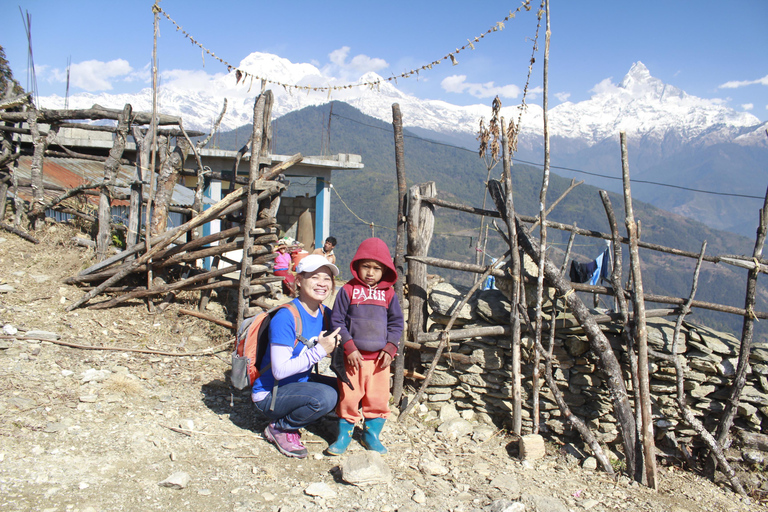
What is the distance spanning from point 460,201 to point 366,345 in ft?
359

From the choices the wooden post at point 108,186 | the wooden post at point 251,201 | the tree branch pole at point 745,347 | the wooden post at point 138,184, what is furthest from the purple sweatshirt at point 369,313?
the wooden post at point 108,186

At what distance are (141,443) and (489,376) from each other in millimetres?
2961

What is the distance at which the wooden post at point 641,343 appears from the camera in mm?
3674

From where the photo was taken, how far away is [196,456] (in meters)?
3.32

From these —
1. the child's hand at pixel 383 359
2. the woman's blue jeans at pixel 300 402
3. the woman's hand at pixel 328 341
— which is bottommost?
the woman's blue jeans at pixel 300 402

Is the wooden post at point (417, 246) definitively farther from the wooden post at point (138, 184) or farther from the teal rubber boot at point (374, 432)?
the wooden post at point (138, 184)

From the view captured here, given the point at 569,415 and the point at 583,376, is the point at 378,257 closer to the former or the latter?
the point at 569,415

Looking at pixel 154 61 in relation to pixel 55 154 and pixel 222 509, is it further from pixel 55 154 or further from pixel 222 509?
pixel 222 509

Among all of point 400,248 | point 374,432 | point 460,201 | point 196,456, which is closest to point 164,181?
point 400,248

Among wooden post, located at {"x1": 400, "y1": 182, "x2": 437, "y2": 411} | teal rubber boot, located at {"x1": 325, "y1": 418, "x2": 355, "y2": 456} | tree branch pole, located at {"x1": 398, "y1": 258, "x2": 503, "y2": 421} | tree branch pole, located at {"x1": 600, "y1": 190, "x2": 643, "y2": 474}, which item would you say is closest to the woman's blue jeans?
teal rubber boot, located at {"x1": 325, "y1": 418, "x2": 355, "y2": 456}

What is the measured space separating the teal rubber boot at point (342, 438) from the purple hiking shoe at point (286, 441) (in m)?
0.21

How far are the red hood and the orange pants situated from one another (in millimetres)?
627

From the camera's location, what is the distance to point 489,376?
4516 mm

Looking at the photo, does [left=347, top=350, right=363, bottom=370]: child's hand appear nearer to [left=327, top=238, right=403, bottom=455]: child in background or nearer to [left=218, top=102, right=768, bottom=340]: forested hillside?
[left=327, top=238, right=403, bottom=455]: child in background
